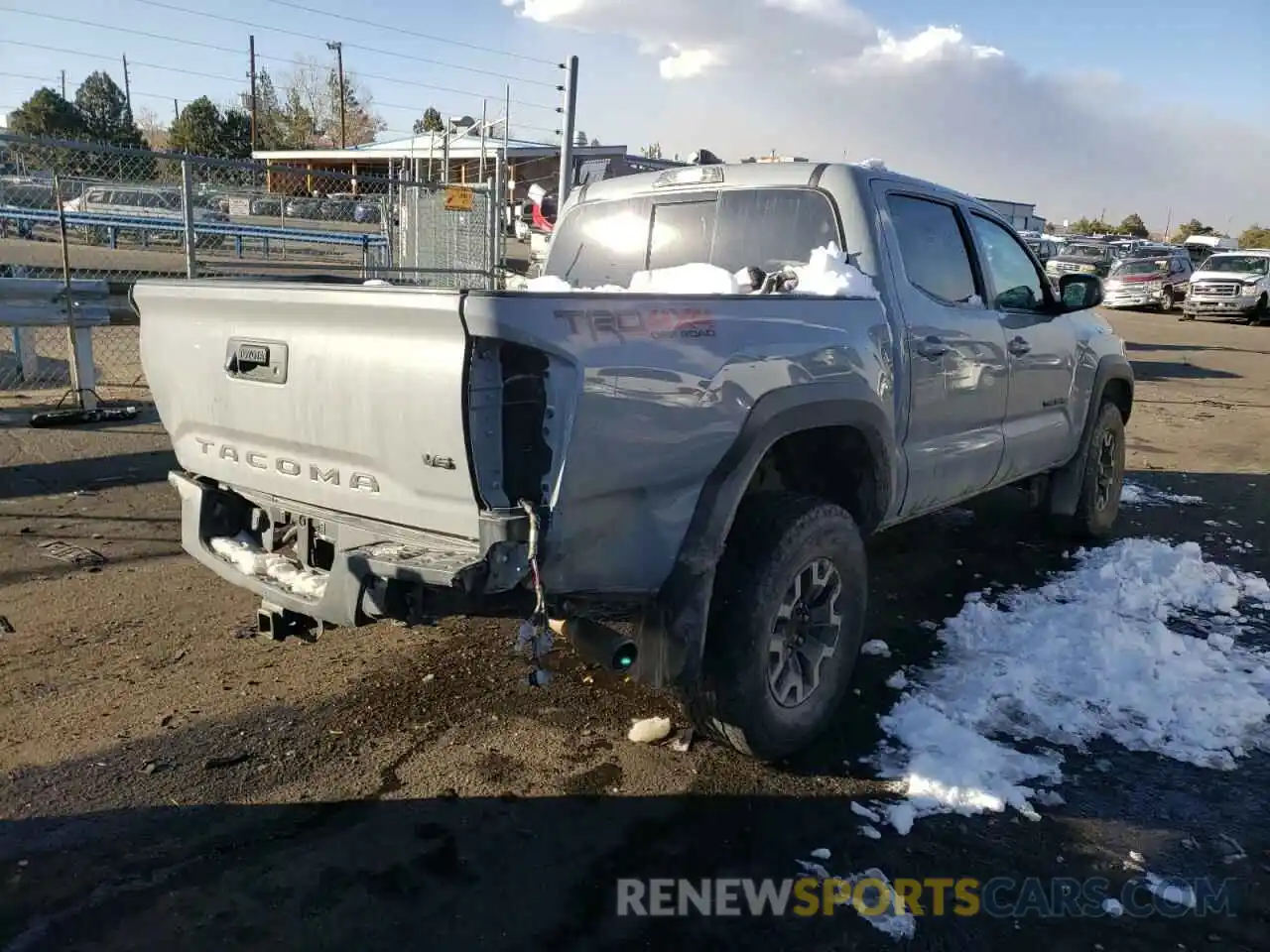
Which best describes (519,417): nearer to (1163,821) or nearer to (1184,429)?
(1163,821)

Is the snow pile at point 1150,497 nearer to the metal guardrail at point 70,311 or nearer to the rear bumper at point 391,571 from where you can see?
the rear bumper at point 391,571

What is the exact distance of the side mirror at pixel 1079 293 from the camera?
17.2 ft

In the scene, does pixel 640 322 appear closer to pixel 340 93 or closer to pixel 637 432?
pixel 637 432

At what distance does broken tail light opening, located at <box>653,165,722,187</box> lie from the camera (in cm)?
443

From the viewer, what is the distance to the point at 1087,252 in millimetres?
35500

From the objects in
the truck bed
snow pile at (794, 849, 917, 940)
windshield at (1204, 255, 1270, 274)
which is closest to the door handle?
the truck bed

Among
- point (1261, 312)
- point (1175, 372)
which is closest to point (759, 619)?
point (1175, 372)

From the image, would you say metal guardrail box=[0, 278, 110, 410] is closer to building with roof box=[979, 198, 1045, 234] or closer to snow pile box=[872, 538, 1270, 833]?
snow pile box=[872, 538, 1270, 833]

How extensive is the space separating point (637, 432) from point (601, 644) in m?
0.67

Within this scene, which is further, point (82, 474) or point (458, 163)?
point (458, 163)

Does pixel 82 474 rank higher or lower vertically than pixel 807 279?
lower

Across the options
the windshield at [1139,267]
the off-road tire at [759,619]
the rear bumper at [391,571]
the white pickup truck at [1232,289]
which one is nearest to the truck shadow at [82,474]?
the rear bumper at [391,571]

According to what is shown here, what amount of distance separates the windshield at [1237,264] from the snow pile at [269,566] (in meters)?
29.3

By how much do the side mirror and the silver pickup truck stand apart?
2.75 ft
